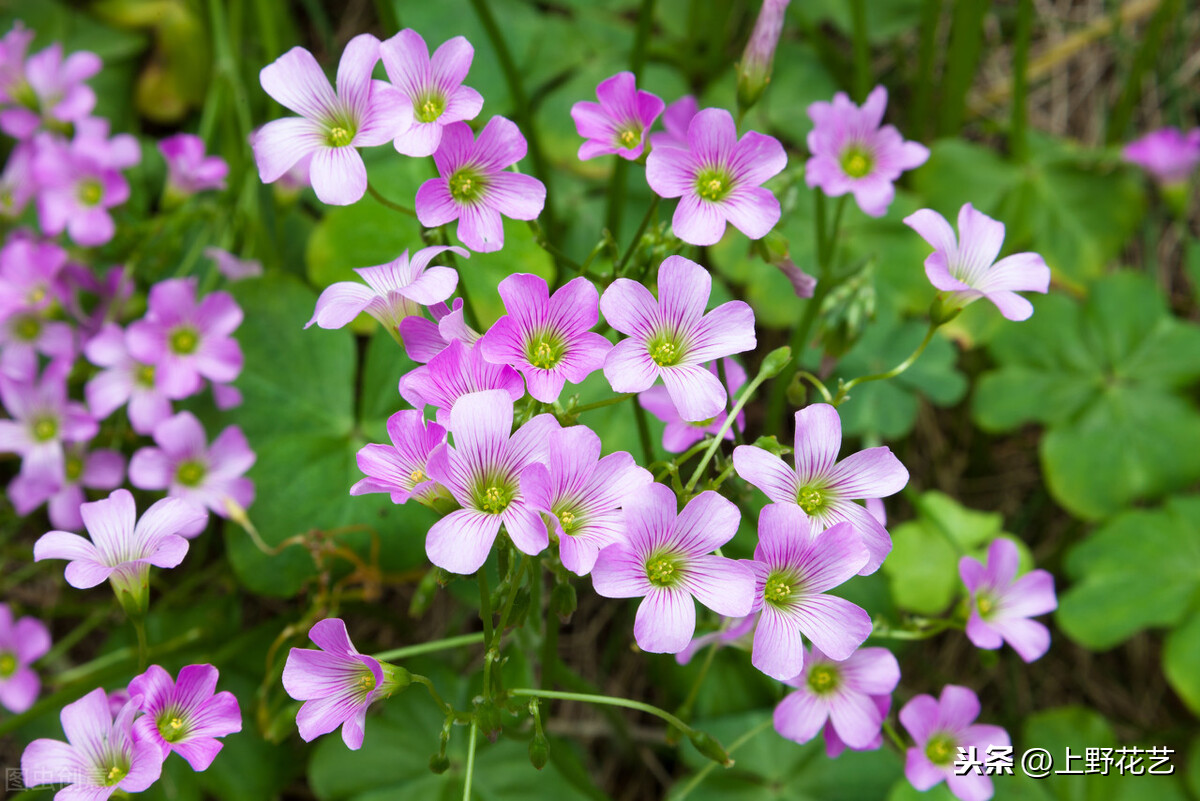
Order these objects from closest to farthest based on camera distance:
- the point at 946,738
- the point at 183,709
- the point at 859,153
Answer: the point at 183,709
the point at 946,738
the point at 859,153

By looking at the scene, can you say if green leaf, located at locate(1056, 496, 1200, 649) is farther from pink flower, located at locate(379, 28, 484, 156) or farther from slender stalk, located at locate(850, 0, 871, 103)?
pink flower, located at locate(379, 28, 484, 156)

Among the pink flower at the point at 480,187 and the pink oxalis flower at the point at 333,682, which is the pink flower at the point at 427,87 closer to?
the pink flower at the point at 480,187

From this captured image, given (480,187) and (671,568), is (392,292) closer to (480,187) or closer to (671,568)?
(480,187)

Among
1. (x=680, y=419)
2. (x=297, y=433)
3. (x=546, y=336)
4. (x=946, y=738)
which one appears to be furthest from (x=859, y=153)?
(x=297, y=433)

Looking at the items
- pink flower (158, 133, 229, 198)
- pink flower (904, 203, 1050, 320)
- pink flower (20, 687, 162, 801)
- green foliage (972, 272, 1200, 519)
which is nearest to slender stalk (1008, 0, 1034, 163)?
green foliage (972, 272, 1200, 519)

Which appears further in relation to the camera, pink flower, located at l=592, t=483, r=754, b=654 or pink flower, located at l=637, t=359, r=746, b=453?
pink flower, located at l=637, t=359, r=746, b=453

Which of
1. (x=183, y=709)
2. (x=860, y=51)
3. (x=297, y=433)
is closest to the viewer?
(x=183, y=709)
